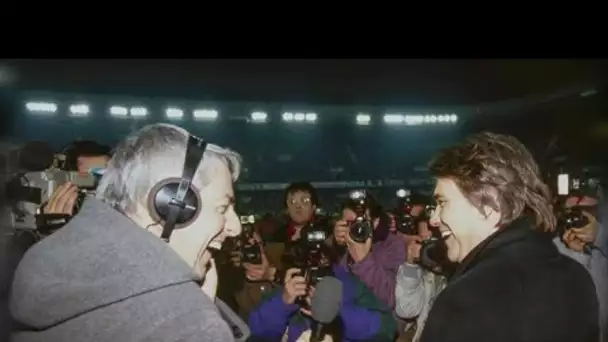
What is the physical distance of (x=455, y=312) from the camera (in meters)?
2.17

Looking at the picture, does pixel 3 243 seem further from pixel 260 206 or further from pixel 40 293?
pixel 260 206

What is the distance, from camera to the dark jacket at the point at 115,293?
2029mm

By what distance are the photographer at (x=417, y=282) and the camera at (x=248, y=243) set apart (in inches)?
14.0

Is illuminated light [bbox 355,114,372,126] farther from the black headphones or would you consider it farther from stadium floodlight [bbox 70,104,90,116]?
stadium floodlight [bbox 70,104,90,116]

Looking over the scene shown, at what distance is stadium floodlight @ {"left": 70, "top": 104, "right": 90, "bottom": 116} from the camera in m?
2.20

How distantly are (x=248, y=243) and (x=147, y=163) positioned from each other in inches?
12.1

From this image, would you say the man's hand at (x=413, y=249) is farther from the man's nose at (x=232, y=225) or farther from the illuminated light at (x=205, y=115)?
the illuminated light at (x=205, y=115)

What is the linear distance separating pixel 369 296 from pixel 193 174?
1.70ft

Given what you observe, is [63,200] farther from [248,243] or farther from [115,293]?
[248,243]

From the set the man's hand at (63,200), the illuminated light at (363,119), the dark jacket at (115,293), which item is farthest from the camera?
the illuminated light at (363,119)

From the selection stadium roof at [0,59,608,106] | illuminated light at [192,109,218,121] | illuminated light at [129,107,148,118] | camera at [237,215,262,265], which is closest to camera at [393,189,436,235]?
stadium roof at [0,59,608,106]

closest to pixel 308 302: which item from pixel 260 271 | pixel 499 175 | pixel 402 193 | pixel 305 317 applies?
pixel 305 317

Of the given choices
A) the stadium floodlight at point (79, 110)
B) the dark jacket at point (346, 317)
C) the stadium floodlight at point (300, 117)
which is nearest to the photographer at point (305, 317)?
the dark jacket at point (346, 317)

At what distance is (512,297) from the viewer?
85.4 inches
